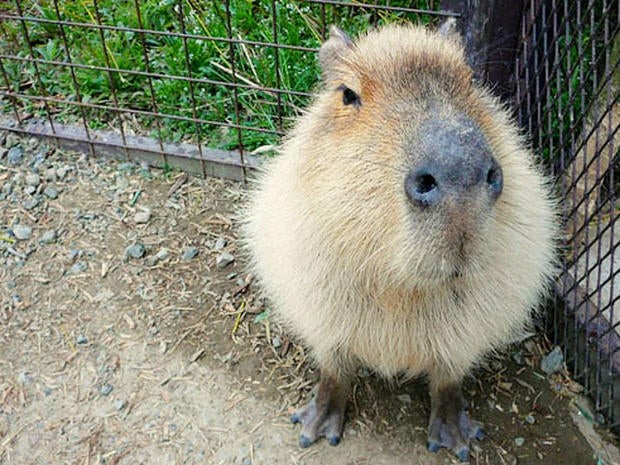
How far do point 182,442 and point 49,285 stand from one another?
3.32 feet

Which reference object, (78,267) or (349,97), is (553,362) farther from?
(78,267)

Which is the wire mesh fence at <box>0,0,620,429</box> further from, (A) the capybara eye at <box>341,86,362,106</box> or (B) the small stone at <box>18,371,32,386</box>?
(B) the small stone at <box>18,371,32,386</box>

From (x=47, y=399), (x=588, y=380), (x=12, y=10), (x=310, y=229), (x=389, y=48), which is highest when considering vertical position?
(x=389, y=48)

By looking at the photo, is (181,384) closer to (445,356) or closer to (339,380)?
(339,380)

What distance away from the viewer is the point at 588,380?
276cm

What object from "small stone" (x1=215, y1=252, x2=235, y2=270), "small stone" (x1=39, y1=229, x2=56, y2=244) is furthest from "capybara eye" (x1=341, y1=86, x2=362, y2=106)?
"small stone" (x1=39, y1=229, x2=56, y2=244)

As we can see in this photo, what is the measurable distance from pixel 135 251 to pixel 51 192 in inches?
24.2

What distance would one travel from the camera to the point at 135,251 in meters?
3.26

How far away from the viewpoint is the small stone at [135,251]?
128 inches

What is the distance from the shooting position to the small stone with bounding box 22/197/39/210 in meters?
3.44

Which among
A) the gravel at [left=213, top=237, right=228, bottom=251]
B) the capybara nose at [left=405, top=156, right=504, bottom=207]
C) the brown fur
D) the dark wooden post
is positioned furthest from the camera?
the gravel at [left=213, top=237, right=228, bottom=251]

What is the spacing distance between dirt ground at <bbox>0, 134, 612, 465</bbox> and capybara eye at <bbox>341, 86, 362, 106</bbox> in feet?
4.38

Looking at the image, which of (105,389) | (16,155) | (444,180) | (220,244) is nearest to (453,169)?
(444,180)

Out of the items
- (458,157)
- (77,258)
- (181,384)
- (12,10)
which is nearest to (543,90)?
(458,157)
